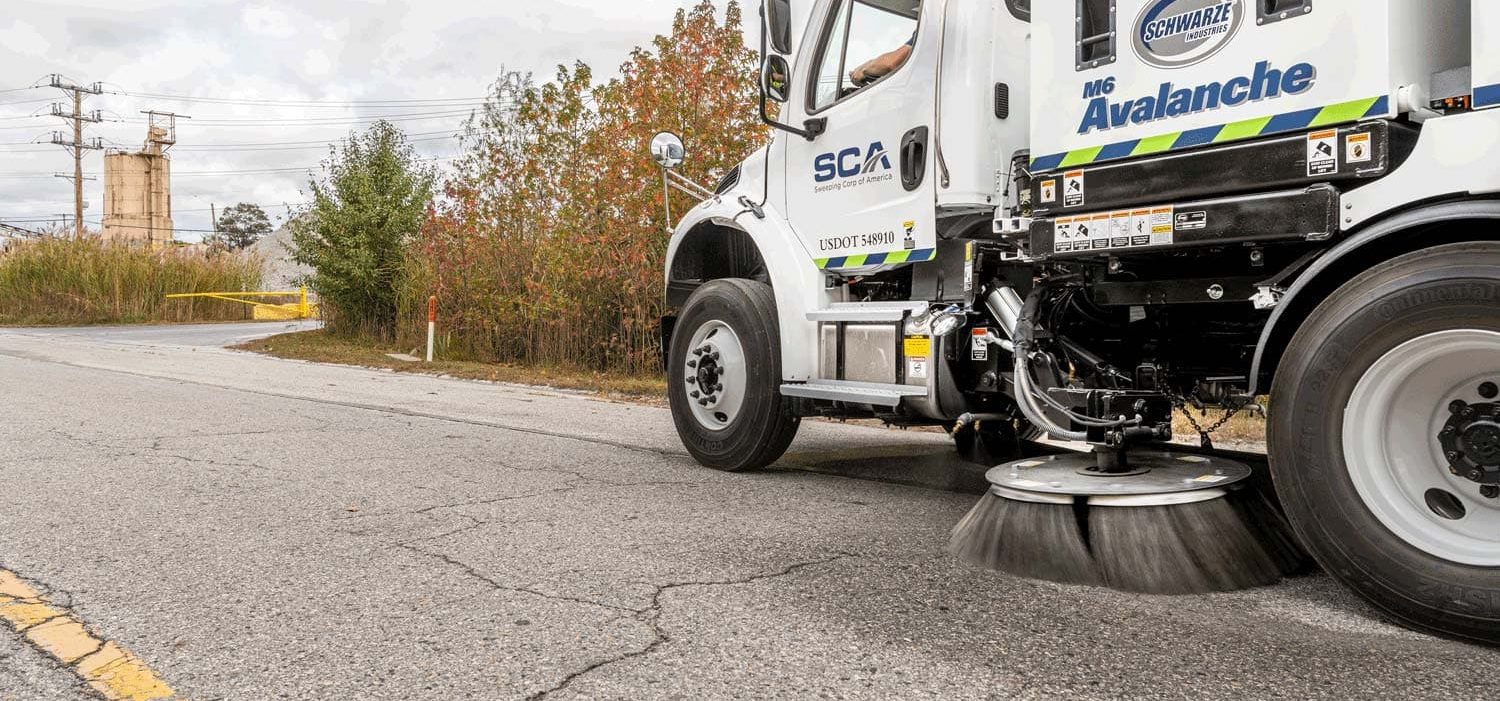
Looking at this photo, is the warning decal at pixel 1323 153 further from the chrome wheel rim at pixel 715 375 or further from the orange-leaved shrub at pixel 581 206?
the orange-leaved shrub at pixel 581 206

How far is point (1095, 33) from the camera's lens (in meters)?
3.73

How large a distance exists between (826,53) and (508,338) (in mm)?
11218

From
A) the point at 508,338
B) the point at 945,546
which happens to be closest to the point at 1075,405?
the point at 945,546

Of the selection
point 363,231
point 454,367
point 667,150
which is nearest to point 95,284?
point 363,231

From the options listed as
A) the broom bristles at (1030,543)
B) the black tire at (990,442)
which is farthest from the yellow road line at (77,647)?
the black tire at (990,442)

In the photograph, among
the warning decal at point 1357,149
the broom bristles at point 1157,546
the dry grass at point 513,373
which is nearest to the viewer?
the warning decal at point 1357,149

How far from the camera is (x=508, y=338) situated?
15.8 metres

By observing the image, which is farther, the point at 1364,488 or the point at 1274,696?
the point at 1364,488

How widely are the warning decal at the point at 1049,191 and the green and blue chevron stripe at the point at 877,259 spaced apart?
37.0 inches

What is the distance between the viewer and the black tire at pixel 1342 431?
272 centimetres

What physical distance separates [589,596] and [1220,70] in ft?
8.70

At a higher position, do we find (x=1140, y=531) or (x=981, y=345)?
(x=981, y=345)

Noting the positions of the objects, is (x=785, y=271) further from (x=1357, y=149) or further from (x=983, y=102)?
(x=1357, y=149)

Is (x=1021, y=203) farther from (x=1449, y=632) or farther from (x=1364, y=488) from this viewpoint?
(x=1449, y=632)
